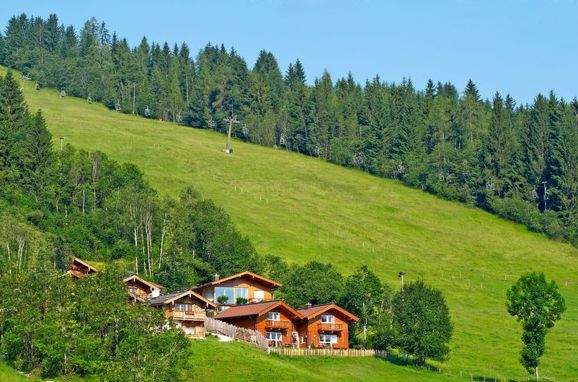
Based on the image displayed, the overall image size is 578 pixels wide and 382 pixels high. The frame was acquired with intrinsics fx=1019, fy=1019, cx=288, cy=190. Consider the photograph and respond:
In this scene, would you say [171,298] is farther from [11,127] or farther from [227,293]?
[11,127]

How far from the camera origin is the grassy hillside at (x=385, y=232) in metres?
115

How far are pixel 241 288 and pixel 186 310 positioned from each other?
15.0 m

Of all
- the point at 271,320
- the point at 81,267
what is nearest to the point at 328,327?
the point at 271,320

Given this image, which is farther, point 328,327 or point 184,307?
point 328,327

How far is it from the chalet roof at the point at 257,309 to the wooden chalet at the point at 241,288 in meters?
5.09

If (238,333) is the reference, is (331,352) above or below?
below

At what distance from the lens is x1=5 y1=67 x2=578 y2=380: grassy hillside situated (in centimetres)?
11462

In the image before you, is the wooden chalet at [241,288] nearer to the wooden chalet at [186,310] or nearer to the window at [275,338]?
the window at [275,338]

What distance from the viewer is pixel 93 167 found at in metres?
139

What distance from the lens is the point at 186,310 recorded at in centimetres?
9356

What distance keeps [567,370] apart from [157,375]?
174 ft

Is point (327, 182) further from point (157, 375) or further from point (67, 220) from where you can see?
point (157, 375)

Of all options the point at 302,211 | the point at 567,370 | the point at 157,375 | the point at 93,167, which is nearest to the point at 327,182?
the point at 302,211

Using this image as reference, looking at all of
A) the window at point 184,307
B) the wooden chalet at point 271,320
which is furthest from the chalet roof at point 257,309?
the window at point 184,307
